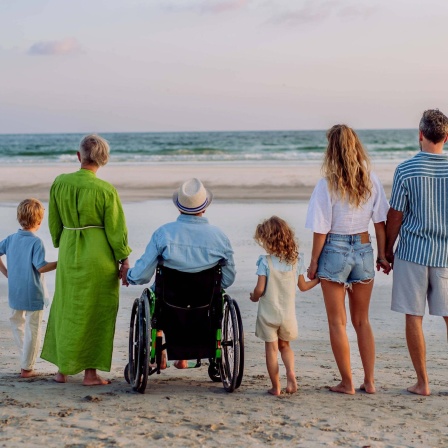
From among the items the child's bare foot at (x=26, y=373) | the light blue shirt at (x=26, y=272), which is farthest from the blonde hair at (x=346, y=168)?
the child's bare foot at (x=26, y=373)

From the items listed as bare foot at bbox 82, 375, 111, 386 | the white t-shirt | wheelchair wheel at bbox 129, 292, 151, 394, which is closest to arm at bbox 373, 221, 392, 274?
the white t-shirt

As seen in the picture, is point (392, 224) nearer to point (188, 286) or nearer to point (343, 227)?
point (343, 227)

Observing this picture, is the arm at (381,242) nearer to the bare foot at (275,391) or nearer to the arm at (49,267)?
the bare foot at (275,391)

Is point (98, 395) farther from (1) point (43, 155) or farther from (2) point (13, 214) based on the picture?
(1) point (43, 155)

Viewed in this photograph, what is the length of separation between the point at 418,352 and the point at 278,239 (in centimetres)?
102

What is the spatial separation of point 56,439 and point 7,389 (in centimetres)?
102

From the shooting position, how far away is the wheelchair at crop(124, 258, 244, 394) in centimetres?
430

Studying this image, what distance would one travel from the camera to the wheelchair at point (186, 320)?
4.30 metres

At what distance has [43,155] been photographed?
4091 cm

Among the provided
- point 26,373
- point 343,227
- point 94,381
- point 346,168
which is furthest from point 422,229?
point 26,373

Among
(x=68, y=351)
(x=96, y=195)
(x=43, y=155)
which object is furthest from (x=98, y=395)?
(x=43, y=155)

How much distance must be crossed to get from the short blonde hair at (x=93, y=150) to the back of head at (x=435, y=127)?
1.80 m

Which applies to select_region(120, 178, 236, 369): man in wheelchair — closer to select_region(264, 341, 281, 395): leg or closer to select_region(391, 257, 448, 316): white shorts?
select_region(264, 341, 281, 395): leg

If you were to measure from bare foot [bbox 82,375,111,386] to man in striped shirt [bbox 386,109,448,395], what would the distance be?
1726 mm
